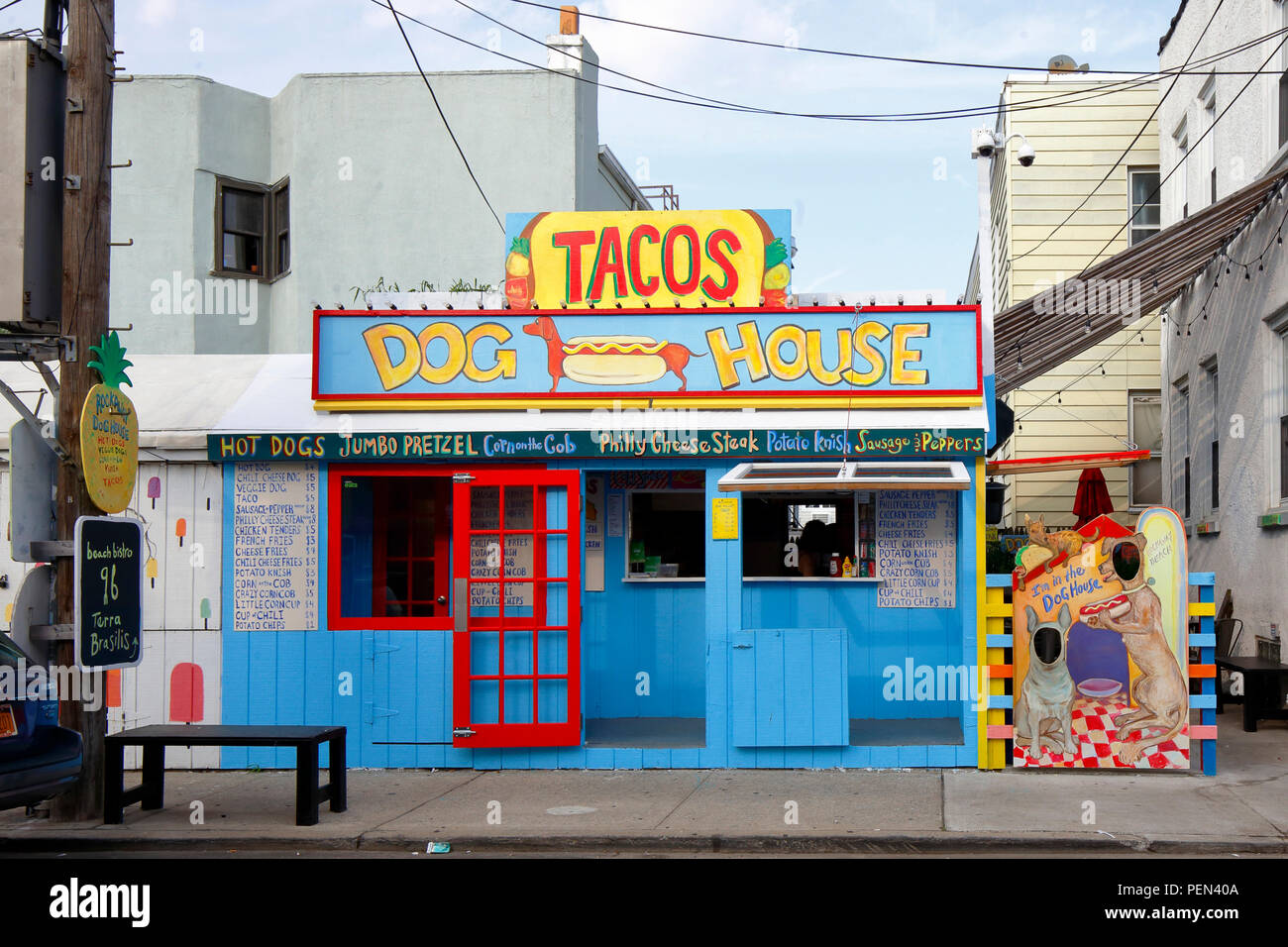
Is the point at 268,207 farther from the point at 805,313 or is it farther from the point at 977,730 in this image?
the point at 977,730

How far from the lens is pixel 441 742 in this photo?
10.4m

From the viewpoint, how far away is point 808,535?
11609 millimetres

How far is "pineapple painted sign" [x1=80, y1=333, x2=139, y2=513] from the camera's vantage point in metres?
8.36

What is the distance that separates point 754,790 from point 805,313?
13.2ft

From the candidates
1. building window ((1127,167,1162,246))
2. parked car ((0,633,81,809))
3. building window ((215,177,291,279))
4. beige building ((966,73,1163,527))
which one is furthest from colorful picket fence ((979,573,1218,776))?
building window ((215,177,291,279))

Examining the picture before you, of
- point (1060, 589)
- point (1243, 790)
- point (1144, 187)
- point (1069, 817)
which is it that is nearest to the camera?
point (1069, 817)

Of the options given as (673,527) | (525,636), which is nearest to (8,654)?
(525,636)

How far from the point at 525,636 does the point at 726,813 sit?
2573 mm

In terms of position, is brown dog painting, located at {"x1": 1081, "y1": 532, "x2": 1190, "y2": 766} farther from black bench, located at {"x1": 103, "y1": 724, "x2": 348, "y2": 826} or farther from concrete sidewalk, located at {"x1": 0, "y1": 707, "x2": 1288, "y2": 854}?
black bench, located at {"x1": 103, "y1": 724, "x2": 348, "y2": 826}

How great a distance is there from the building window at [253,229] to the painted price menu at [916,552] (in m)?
12.0

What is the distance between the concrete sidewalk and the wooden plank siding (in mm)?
10088

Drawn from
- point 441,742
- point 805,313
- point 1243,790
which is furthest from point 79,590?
point 1243,790
